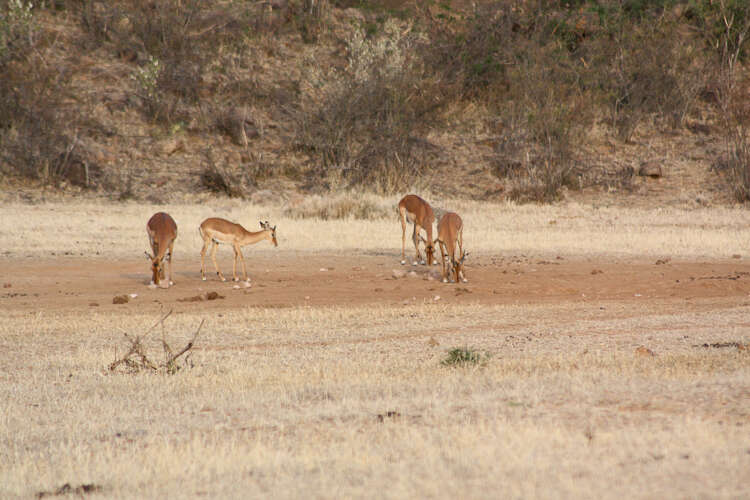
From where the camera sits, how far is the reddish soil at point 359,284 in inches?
509

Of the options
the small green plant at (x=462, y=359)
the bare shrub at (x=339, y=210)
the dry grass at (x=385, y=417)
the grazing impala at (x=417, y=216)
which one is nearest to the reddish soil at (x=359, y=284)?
the grazing impala at (x=417, y=216)

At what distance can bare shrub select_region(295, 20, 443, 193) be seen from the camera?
108 feet

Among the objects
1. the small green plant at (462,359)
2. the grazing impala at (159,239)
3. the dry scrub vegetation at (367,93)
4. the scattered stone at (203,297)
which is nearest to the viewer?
the small green plant at (462,359)

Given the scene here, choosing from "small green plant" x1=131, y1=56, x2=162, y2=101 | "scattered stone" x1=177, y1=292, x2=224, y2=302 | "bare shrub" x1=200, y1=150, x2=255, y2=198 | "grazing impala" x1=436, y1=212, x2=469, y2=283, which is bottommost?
"scattered stone" x1=177, y1=292, x2=224, y2=302

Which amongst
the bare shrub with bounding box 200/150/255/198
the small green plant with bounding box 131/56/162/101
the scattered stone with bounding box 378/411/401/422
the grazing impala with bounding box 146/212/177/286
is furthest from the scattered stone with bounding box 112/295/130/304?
the small green plant with bounding box 131/56/162/101

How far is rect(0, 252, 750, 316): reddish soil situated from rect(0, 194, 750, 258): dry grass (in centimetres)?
150

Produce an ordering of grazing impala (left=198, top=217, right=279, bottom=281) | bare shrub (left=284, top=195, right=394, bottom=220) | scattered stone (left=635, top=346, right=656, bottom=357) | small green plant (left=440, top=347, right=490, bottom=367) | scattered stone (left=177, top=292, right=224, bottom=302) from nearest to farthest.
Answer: small green plant (left=440, top=347, right=490, bottom=367)
scattered stone (left=635, top=346, right=656, bottom=357)
scattered stone (left=177, top=292, right=224, bottom=302)
grazing impala (left=198, top=217, right=279, bottom=281)
bare shrub (left=284, top=195, right=394, bottom=220)

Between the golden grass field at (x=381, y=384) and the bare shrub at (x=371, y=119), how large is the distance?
15.9m

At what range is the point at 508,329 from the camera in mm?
10445

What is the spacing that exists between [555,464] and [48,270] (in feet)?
42.1

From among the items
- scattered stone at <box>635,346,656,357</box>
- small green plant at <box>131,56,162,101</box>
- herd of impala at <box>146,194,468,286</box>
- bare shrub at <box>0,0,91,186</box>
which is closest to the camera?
scattered stone at <box>635,346,656,357</box>

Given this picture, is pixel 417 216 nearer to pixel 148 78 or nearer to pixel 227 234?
pixel 227 234

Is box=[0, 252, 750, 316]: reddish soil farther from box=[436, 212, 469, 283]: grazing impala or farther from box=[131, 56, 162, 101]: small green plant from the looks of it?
box=[131, 56, 162, 101]: small green plant

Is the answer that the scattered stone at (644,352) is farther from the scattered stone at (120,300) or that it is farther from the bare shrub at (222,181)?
the bare shrub at (222,181)
